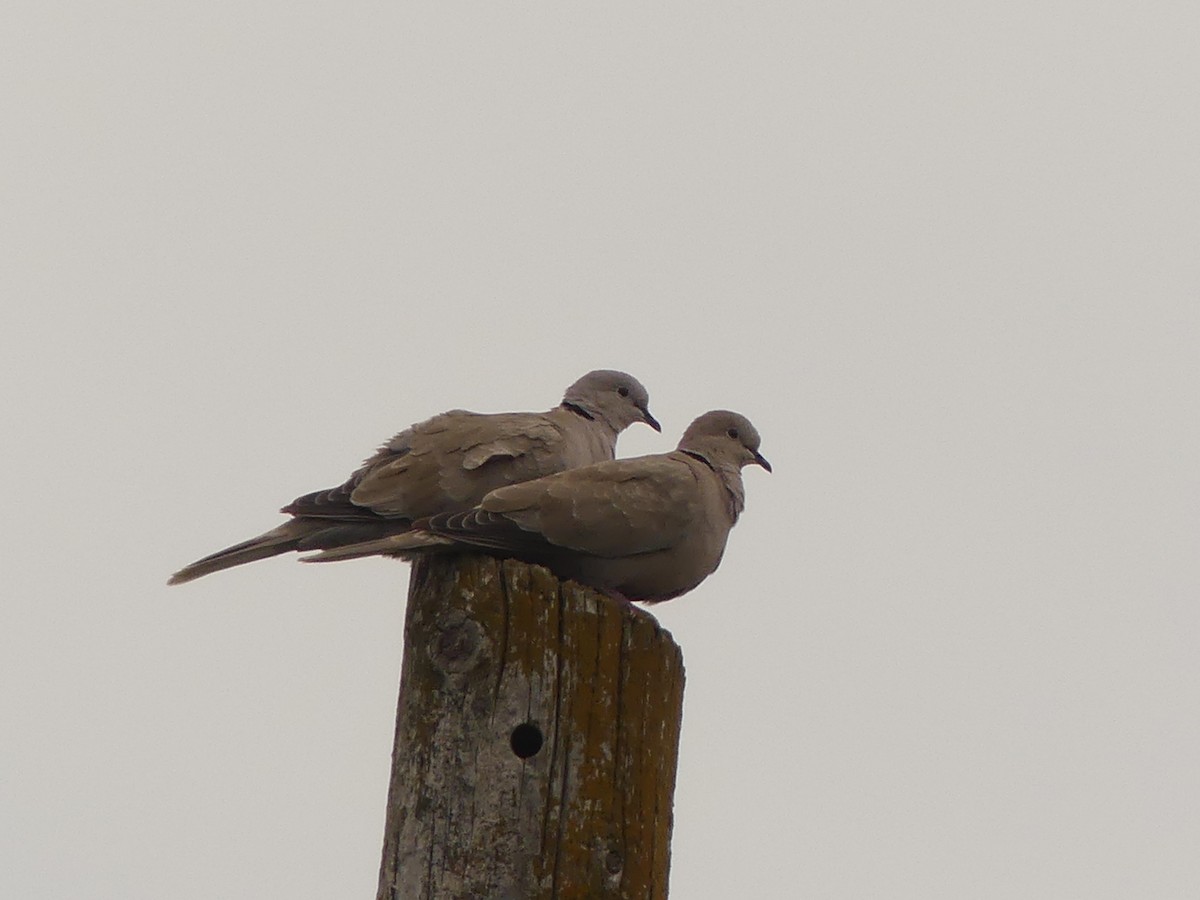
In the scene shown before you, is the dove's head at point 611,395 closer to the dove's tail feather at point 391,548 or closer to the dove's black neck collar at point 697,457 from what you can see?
the dove's black neck collar at point 697,457

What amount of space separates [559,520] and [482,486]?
86 centimetres

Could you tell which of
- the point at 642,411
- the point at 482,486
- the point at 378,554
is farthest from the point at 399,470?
the point at 642,411

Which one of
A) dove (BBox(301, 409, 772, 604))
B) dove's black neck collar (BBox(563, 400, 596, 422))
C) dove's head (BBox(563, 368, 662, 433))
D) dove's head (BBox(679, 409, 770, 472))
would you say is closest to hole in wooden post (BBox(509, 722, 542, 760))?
dove (BBox(301, 409, 772, 604))

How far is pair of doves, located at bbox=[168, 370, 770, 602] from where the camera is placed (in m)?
4.91

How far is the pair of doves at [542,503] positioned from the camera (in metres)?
4.91

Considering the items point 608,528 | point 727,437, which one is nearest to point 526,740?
point 608,528

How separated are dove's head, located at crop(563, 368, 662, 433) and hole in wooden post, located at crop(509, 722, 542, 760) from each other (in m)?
3.87

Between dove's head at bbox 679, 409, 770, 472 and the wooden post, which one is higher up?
dove's head at bbox 679, 409, 770, 472

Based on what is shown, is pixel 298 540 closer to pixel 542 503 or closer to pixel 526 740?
pixel 542 503

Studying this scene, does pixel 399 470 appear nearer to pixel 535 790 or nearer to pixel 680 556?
pixel 680 556

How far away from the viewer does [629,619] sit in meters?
3.63

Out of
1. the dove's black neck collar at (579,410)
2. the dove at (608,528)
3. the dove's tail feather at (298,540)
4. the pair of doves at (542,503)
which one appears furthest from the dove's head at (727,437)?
the dove's tail feather at (298,540)

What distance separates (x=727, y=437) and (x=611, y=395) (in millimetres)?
797

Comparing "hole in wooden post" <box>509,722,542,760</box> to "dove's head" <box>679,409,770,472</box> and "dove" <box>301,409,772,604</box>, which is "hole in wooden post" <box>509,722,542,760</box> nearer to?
"dove" <box>301,409,772,604</box>
